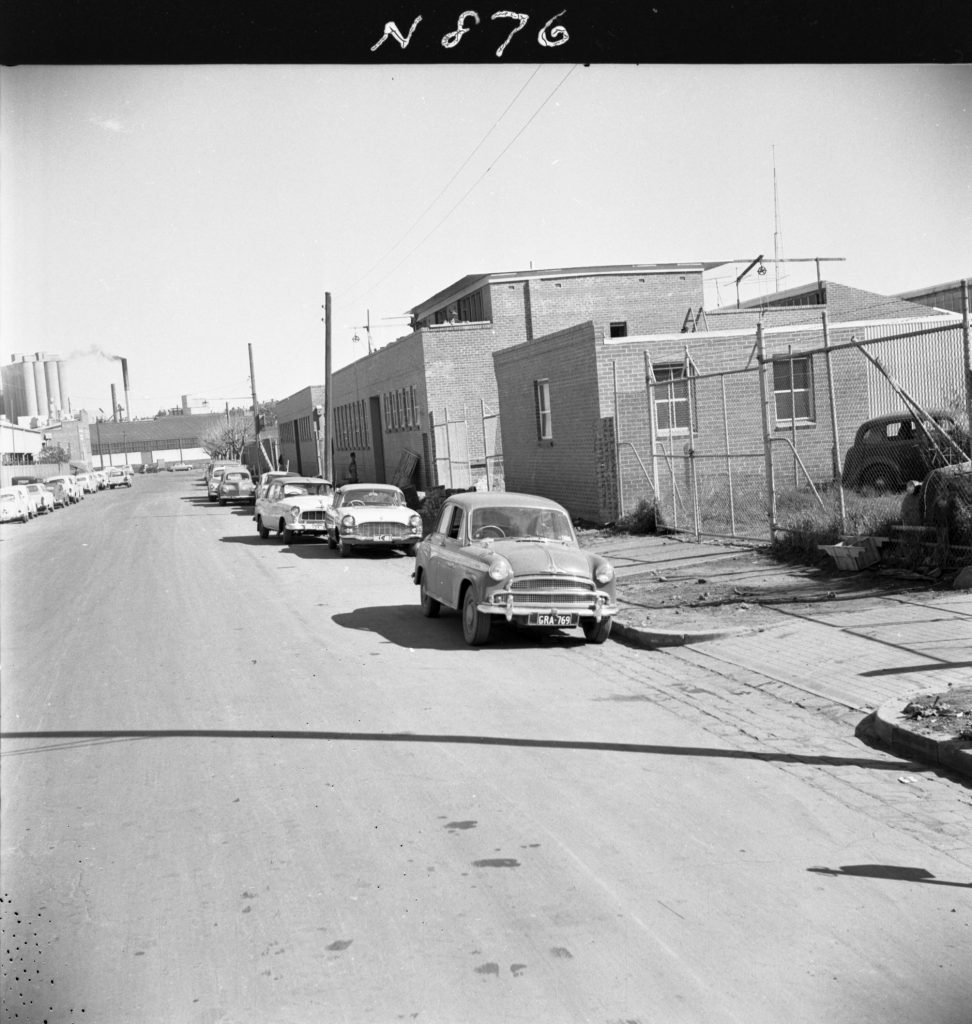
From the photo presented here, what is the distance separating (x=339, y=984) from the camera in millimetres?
4172

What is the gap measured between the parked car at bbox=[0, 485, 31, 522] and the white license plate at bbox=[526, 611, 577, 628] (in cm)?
3556

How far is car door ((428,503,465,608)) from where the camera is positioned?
40.5 feet

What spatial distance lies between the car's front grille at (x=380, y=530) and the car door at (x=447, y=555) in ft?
27.0

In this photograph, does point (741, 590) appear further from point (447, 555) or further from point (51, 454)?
point (51, 454)

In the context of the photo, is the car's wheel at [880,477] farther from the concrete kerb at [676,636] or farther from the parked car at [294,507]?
the parked car at [294,507]

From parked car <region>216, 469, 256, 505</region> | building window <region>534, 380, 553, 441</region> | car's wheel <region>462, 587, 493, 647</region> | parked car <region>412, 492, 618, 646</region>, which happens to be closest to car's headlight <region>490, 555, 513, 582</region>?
parked car <region>412, 492, 618, 646</region>

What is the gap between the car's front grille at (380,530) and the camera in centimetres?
2181

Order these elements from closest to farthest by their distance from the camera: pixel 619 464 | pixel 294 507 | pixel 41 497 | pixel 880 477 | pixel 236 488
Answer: pixel 880 477 → pixel 619 464 → pixel 294 507 → pixel 236 488 → pixel 41 497

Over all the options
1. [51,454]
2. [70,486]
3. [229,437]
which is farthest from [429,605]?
[51,454]

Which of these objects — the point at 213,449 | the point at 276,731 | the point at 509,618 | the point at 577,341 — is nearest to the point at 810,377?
the point at 577,341

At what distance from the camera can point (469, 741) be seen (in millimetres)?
7781

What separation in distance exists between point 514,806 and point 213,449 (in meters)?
107

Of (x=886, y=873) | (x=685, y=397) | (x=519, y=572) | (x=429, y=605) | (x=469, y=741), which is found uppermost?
(x=685, y=397)

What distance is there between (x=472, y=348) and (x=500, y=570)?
90.9 ft
